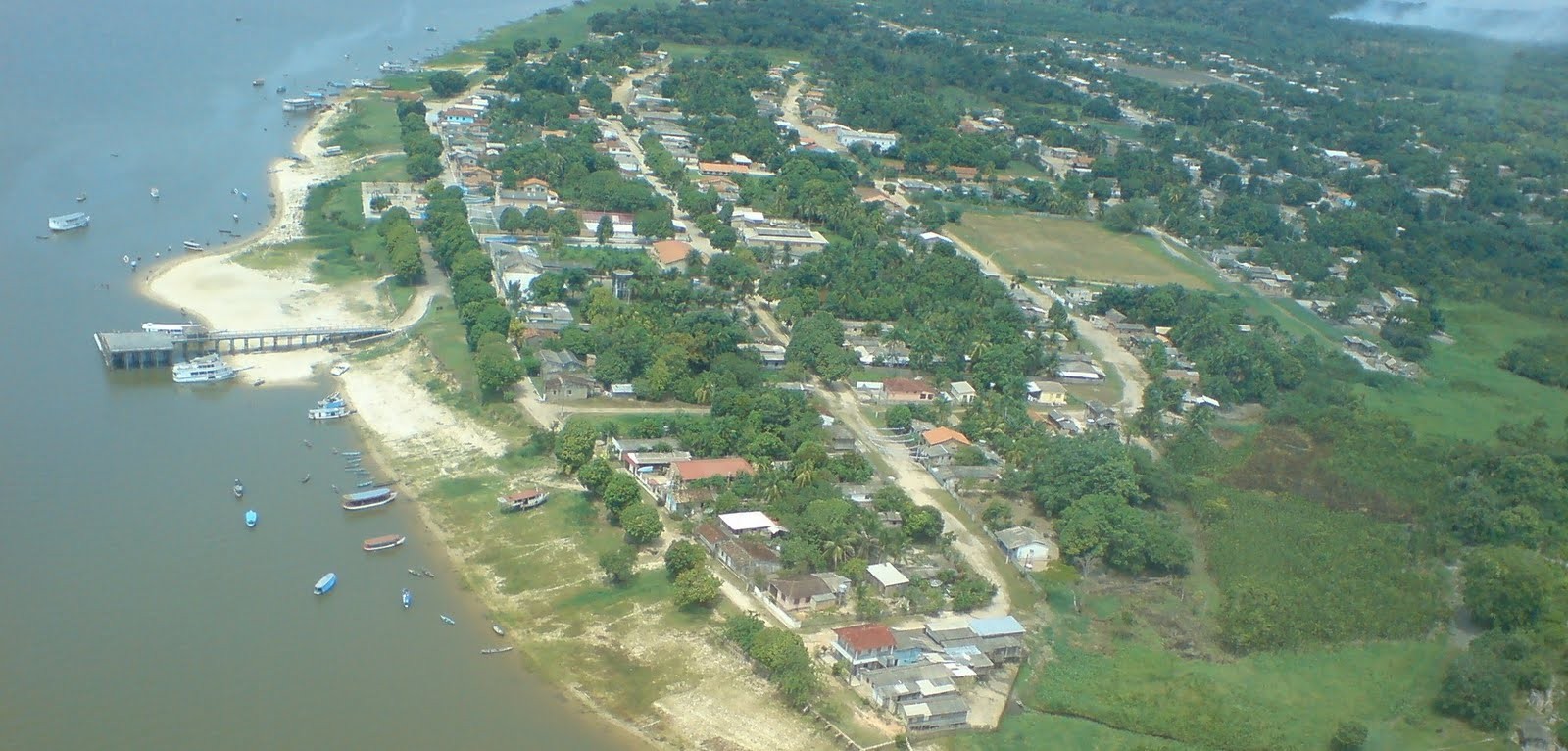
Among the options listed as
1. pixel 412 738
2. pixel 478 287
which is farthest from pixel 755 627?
pixel 478 287

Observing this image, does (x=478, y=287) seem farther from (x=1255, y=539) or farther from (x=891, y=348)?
(x=1255, y=539)

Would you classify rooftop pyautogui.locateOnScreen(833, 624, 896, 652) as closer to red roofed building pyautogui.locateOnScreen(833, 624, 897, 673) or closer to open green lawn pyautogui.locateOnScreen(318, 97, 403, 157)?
red roofed building pyautogui.locateOnScreen(833, 624, 897, 673)

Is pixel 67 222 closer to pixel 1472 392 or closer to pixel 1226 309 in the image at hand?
pixel 1226 309

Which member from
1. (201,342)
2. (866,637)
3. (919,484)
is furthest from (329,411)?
(866,637)

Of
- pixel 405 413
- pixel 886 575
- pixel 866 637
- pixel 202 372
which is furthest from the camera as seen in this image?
pixel 202 372

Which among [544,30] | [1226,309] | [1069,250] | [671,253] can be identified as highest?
[544,30]

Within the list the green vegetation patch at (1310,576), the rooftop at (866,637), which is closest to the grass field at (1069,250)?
the green vegetation patch at (1310,576)

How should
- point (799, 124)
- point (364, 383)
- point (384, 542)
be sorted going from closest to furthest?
point (384, 542) < point (364, 383) < point (799, 124)
